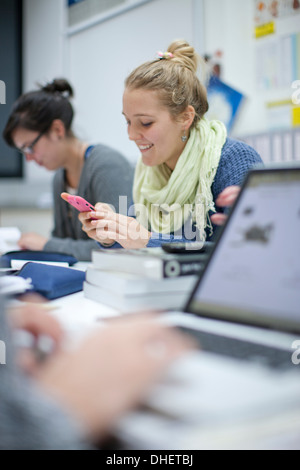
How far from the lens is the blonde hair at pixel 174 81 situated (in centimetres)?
135

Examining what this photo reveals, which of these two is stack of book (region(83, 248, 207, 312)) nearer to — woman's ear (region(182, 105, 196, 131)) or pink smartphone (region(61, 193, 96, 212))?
pink smartphone (region(61, 193, 96, 212))

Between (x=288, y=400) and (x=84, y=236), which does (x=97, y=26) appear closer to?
(x=84, y=236)

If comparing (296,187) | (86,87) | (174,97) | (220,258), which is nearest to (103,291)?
(220,258)

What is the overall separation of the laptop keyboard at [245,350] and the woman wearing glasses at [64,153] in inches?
46.7

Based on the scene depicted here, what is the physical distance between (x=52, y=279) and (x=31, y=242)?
82cm

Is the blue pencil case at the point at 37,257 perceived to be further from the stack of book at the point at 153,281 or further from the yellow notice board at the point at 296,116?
the yellow notice board at the point at 296,116

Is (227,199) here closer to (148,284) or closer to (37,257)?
(148,284)

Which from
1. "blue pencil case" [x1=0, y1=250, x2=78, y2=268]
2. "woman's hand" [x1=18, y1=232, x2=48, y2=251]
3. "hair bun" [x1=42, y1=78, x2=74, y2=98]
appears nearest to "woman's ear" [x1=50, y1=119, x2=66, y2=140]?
"hair bun" [x1=42, y1=78, x2=74, y2=98]

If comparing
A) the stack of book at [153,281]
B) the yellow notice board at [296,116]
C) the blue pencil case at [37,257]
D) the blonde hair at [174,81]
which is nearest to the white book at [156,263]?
the stack of book at [153,281]

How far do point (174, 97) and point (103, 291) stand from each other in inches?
31.3

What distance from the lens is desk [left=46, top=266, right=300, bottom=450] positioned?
→ 31 cm

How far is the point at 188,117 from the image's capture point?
142 centimetres

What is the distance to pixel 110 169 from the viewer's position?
1745 millimetres

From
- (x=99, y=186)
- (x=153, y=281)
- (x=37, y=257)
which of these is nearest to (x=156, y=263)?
(x=153, y=281)
